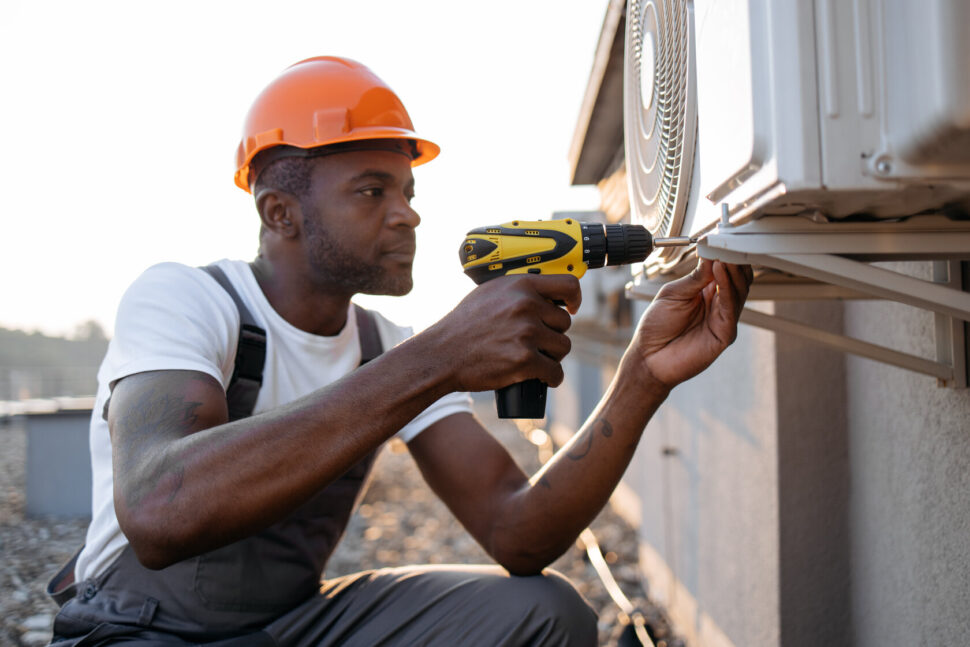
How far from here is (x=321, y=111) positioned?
7.88 ft

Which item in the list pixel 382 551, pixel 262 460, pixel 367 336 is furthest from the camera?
pixel 382 551

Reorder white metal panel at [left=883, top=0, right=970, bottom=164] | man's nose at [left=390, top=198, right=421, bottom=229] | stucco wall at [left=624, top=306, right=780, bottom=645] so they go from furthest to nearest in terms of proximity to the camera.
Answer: stucco wall at [left=624, top=306, right=780, bottom=645] < man's nose at [left=390, top=198, right=421, bottom=229] < white metal panel at [left=883, top=0, right=970, bottom=164]

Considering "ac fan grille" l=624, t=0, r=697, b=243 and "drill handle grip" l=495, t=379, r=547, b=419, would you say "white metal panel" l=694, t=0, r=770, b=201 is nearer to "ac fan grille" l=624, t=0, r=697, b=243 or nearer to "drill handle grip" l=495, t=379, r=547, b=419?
"ac fan grille" l=624, t=0, r=697, b=243

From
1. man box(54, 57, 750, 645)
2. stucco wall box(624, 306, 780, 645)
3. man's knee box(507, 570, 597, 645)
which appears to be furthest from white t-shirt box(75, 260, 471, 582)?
stucco wall box(624, 306, 780, 645)

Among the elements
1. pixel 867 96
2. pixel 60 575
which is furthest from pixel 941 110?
pixel 60 575

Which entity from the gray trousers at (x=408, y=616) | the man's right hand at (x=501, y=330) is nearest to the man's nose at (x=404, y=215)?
the man's right hand at (x=501, y=330)

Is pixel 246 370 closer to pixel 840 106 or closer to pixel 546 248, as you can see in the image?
pixel 546 248

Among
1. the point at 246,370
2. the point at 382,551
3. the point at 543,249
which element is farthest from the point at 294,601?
the point at 382,551

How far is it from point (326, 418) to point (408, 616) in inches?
34.9

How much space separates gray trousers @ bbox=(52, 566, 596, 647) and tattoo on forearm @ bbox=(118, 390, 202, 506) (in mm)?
578

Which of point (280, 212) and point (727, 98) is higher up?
point (727, 98)

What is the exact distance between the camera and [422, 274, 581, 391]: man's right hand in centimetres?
156

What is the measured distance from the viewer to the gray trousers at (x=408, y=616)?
1.94 m

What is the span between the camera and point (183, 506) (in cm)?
147
